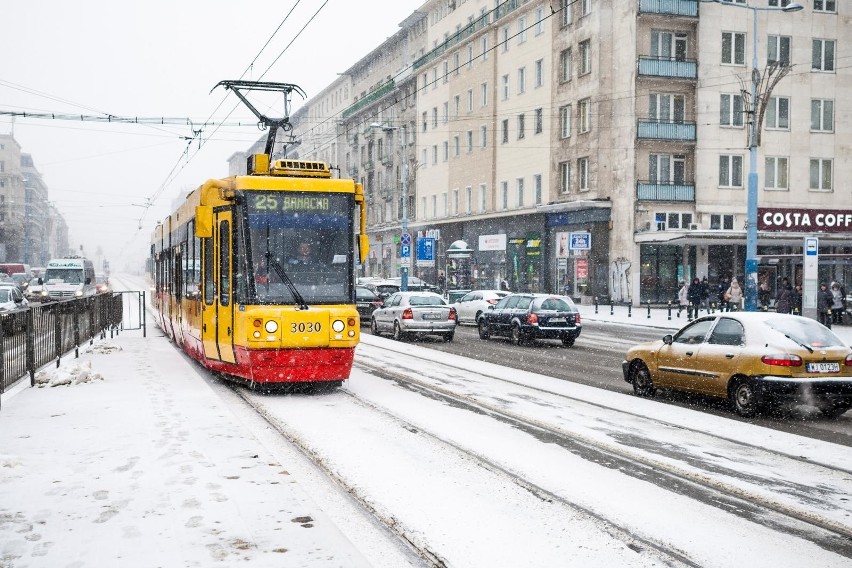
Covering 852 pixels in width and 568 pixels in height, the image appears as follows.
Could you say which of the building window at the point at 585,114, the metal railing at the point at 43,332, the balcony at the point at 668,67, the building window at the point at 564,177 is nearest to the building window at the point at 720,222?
the balcony at the point at 668,67

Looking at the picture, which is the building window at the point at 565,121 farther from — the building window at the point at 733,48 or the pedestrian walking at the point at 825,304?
the pedestrian walking at the point at 825,304

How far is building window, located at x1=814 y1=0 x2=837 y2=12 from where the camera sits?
45875 mm

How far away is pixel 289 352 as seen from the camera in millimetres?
12352

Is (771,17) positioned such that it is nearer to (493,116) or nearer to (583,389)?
(493,116)

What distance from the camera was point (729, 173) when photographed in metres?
44.5

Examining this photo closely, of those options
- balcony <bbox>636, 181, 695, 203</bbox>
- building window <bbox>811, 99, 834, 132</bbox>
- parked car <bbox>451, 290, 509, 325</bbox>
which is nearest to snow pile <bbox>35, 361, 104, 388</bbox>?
parked car <bbox>451, 290, 509, 325</bbox>

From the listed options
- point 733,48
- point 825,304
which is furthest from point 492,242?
point 825,304

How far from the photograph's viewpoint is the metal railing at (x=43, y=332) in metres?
12.1

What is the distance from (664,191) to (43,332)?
114 ft

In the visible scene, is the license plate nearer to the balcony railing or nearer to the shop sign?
the balcony railing

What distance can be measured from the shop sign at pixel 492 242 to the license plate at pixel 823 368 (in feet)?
139

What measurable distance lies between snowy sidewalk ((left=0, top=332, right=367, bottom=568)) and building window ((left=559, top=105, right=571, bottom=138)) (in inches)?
1523

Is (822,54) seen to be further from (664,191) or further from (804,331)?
(804,331)

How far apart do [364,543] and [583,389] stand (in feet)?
29.0
